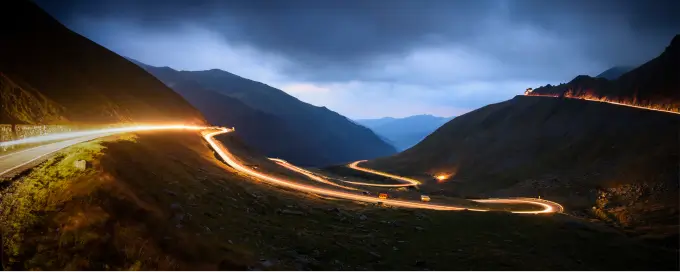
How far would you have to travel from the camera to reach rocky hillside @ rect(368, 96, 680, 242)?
61684 mm

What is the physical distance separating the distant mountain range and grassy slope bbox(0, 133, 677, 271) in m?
11.6

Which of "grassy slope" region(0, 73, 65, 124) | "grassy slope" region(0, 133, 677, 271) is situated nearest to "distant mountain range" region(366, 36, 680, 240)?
"grassy slope" region(0, 133, 677, 271)

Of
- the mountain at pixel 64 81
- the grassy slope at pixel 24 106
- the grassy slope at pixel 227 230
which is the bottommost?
the grassy slope at pixel 227 230

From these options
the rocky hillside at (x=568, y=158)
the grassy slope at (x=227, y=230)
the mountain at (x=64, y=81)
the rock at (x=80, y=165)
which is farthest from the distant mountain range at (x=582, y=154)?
the mountain at (x=64, y=81)

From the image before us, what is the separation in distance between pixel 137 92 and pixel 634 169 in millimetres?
109087

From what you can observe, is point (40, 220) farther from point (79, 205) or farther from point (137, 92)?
point (137, 92)

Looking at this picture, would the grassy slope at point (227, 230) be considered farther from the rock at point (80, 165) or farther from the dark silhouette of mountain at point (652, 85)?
the dark silhouette of mountain at point (652, 85)

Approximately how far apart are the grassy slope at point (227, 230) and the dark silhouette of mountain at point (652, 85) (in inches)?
3510

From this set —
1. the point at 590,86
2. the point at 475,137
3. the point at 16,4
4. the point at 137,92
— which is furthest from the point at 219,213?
the point at 590,86

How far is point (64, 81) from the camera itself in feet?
201

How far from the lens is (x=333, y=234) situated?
26422 millimetres

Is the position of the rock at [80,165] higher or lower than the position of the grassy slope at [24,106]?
lower

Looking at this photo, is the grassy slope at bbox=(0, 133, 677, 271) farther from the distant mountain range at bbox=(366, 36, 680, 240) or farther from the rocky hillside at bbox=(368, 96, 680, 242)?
the rocky hillside at bbox=(368, 96, 680, 242)

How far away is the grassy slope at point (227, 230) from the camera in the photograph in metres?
13.1
